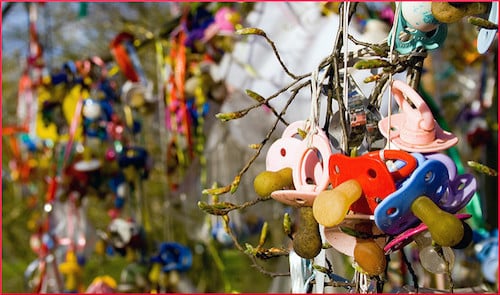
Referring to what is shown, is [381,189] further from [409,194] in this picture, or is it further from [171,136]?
[171,136]

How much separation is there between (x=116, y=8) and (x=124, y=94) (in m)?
1.35

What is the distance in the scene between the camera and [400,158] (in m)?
0.36

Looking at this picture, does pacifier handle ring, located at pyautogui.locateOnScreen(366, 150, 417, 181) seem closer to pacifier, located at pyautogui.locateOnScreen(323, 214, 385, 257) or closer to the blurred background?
pacifier, located at pyautogui.locateOnScreen(323, 214, 385, 257)

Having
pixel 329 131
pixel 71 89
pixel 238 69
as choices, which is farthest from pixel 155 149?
pixel 329 131

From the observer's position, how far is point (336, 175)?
1.19 ft

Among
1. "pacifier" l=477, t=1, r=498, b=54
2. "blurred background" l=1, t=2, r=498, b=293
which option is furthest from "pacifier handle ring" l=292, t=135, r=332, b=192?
"blurred background" l=1, t=2, r=498, b=293

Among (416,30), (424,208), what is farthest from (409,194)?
(416,30)

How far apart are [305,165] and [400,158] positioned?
0.18 ft

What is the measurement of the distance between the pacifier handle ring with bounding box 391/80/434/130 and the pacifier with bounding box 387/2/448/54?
0.03 m

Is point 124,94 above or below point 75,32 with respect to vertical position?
below

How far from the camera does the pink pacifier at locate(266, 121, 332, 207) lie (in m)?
0.38

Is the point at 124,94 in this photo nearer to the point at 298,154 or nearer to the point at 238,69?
the point at 238,69

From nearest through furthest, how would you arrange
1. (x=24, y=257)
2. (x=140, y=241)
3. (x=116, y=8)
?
1. (x=140, y=241)
2. (x=116, y=8)
3. (x=24, y=257)

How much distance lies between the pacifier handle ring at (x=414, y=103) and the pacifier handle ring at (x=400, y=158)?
3 centimetres
